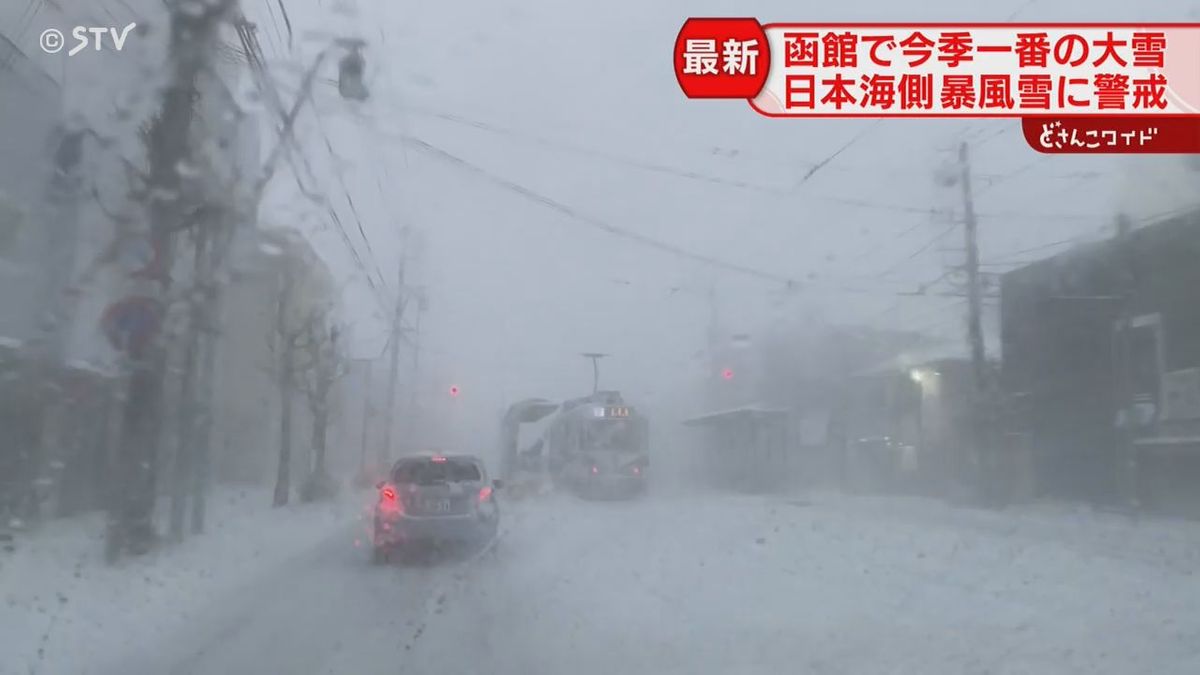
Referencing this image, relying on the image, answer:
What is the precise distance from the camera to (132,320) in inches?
496

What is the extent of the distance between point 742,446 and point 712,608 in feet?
43.1

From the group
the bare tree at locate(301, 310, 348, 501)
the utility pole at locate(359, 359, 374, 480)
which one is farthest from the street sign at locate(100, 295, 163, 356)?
the utility pole at locate(359, 359, 374, 480)

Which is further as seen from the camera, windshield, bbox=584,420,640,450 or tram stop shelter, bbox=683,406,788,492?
tram stop shelter, bbox=683,406,788,492

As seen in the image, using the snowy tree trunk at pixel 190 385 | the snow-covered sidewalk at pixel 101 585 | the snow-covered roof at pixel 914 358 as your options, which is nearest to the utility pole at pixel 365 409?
the snow-covered sidewalk at pixel 101 585

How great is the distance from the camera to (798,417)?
26672mm

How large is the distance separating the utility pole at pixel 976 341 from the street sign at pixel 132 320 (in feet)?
63.9

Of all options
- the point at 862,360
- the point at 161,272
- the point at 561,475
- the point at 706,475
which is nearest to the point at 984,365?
the point at 862,360

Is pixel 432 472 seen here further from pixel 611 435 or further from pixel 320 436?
pixel 320 436

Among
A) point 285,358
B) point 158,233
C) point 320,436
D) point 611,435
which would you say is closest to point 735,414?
point 611,435

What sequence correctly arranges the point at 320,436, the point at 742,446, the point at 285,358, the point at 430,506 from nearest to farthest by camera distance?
the point at 430,506 < the point at 742,446 < the point at 285,358 < the point at 320,436

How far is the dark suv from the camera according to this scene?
14.4m

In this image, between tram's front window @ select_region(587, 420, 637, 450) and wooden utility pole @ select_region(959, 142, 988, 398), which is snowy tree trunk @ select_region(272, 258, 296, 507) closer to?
tram's front window @ select_region(587, 420, 637, 450)

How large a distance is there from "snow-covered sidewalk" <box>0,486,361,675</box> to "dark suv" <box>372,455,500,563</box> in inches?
69.2

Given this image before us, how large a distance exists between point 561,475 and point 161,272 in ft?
30.7
